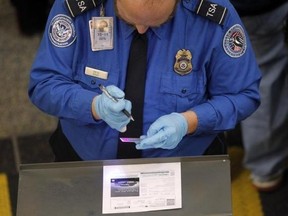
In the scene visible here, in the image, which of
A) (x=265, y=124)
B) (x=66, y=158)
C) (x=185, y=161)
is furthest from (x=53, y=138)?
(x=265, y=124)

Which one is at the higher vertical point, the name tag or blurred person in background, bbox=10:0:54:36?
blurred person in background, bbox=10:0:54:36

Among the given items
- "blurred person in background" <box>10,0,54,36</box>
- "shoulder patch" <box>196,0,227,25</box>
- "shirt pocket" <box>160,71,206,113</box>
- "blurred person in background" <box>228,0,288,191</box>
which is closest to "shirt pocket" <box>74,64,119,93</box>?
"shirt pocket" <box>160,71,206,113</box>

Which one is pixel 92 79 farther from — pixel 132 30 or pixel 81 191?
pixel 81 191

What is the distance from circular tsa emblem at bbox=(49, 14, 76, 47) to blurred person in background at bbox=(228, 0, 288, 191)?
64cm

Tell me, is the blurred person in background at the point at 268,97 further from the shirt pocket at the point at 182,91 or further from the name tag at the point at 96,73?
the name tag at the point at 96,73

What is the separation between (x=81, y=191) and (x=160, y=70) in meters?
0.34

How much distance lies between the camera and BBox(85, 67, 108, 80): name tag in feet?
4.14

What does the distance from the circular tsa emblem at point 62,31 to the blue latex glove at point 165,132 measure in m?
0.28

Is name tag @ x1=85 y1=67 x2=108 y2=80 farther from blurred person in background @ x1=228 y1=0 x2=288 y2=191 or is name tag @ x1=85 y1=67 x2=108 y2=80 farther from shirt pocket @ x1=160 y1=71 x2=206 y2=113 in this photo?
blurred person in background @ x1=228 y1=0 x2=288 y2=191

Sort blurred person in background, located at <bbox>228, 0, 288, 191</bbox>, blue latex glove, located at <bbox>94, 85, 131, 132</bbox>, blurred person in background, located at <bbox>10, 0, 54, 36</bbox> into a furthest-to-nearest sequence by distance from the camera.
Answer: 1. blurred person in background, located at <bbox>10, 0, 54, 36</bbox>
2. blurred person in background, located at <bbox>228, 0, 288, 191</bbox>
3. blue latex glove, located at <bbox>94, 85, 131, 132</bbox>

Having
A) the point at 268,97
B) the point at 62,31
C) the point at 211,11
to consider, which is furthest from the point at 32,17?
the point at 211,11

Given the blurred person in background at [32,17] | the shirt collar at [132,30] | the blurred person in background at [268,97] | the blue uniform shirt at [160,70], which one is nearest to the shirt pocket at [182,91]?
the blue uniform shirt at [160,70]

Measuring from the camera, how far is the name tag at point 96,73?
126cm

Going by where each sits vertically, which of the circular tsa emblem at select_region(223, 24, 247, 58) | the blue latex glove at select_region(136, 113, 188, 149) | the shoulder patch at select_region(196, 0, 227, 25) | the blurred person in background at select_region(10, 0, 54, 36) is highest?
the blurred person in background at select_region(10, 0, 54, 36)
